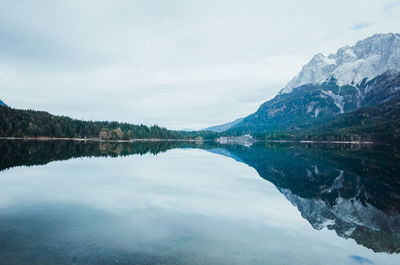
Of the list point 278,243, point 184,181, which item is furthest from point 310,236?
point 184,181

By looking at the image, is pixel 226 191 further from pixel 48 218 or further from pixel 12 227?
pixel 12 227

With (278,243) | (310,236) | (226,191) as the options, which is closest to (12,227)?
(278,243)

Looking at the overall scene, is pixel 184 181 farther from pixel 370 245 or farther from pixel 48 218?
pixel 370 245

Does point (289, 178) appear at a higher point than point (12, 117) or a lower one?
lower

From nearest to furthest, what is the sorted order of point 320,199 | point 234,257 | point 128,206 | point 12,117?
1. point 234,257
2. point 128,206
3. point 320,199
4. point 12,117

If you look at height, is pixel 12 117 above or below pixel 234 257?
above

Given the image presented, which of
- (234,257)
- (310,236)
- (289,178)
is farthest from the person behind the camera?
(289,178)

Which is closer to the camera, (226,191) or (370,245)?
(370,245)

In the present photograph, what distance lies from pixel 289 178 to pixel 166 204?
30238 millimetres

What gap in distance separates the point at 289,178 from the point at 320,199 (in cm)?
1701

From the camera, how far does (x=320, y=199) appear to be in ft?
115

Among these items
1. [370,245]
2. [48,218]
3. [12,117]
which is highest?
[12,117]

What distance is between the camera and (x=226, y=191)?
3841 centimetres

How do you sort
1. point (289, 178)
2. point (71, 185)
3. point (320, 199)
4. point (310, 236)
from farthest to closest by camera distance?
1. point (289, 178)
2. point (71, 185)
3. point (320, 199)
4. point (310, 236)
